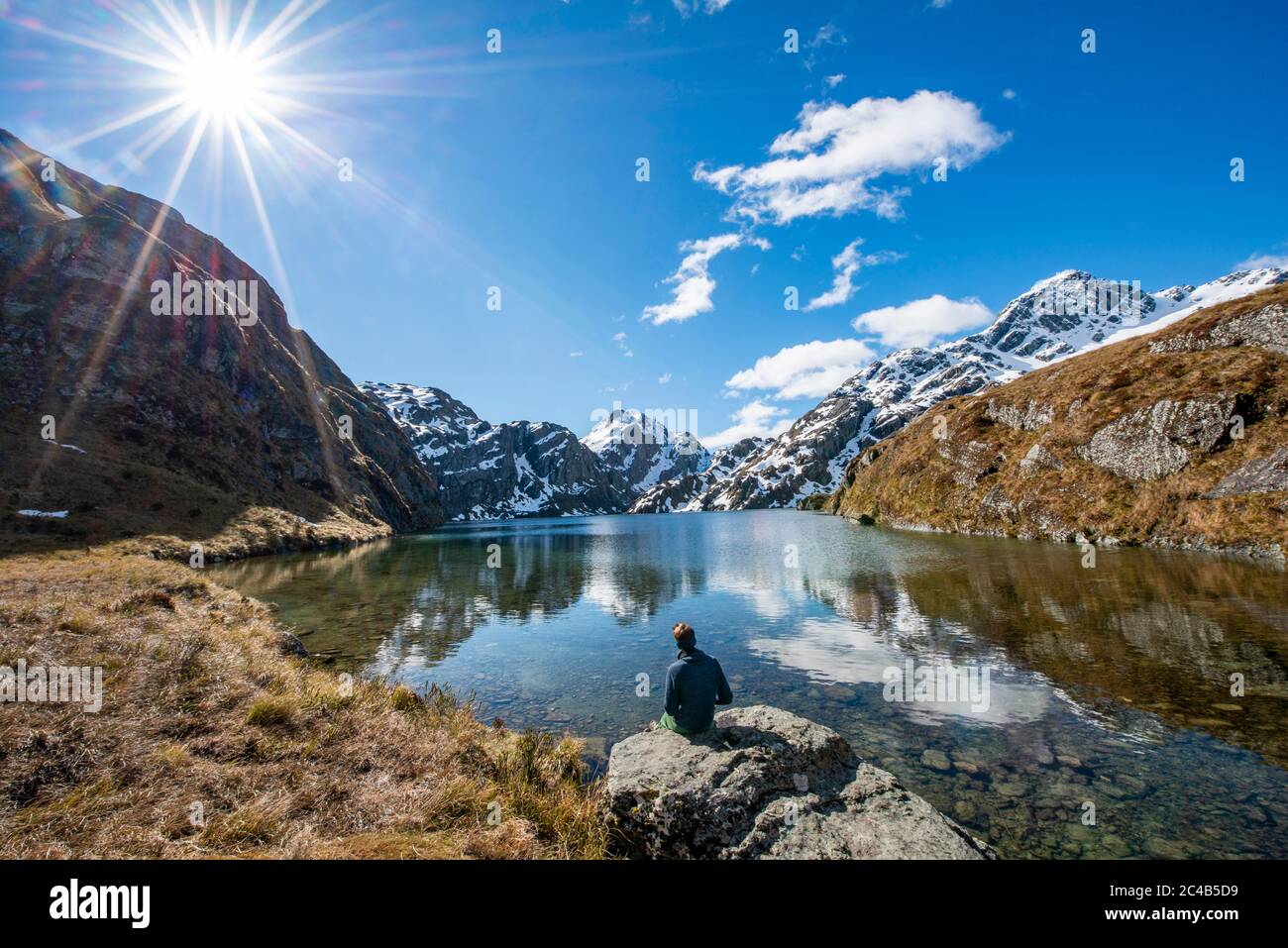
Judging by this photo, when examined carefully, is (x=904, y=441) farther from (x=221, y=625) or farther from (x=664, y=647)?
(x=221, y=625)

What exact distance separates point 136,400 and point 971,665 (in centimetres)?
11019

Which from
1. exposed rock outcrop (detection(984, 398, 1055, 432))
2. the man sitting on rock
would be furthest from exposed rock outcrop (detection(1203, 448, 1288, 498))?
the man sitting on rock

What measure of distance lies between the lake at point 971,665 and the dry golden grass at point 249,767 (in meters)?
4.67

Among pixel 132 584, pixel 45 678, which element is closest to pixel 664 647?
pixel 45 678

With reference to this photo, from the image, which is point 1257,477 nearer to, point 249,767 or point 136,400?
point 249,767

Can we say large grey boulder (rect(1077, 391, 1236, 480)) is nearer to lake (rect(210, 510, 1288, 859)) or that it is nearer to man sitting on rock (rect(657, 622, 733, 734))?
lake (rect(210, 510, 1288, 859))

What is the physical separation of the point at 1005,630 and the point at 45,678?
3258 centimetres

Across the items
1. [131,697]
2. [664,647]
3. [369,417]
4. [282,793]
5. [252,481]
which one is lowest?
[664,647]

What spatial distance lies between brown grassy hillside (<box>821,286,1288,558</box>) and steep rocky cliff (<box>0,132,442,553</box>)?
3904 inches

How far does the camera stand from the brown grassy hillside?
1780 inches

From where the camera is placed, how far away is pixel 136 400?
78125mm

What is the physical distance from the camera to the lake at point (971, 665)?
10.5 m

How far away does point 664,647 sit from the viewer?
23.7 m

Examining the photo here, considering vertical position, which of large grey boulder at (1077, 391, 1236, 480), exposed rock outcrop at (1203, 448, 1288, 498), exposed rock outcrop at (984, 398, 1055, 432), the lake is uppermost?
exposed rock outcrop at (984, 398, 1055, 432)
